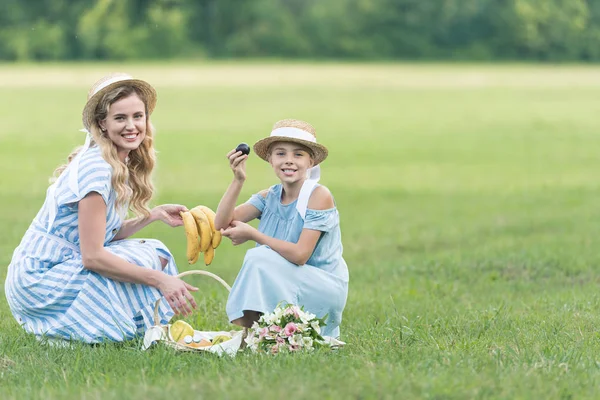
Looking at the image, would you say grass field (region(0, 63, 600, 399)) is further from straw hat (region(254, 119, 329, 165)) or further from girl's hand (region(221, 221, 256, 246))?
straw hat (region(254, 119, 329, 165))

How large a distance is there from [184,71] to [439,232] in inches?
1938

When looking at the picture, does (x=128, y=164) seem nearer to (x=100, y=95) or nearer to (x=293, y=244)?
(x=100, y=95)

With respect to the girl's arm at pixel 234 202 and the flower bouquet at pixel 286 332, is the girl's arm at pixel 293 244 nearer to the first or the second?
the girl's arm at pixel 234 202

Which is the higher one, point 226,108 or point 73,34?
point 73,34

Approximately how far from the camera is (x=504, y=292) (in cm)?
912

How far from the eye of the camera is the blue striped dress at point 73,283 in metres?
6.32

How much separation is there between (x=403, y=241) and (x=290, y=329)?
729 centimetres

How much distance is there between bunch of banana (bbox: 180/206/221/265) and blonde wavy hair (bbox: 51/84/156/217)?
0.30m

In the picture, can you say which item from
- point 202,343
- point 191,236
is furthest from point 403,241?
point 202,343

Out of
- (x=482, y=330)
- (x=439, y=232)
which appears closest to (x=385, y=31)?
(x=439, y=232)

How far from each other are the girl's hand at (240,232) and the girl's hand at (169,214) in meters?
0.56

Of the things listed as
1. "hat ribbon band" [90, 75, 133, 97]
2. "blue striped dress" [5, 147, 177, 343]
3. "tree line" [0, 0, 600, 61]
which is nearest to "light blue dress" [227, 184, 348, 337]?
"blue striped dress" [5, 147, 177, 343]

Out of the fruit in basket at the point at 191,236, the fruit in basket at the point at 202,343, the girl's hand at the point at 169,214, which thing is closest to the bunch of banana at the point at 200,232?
the fruit in basket at the point at 191,236

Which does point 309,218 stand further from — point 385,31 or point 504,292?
point 385,31
